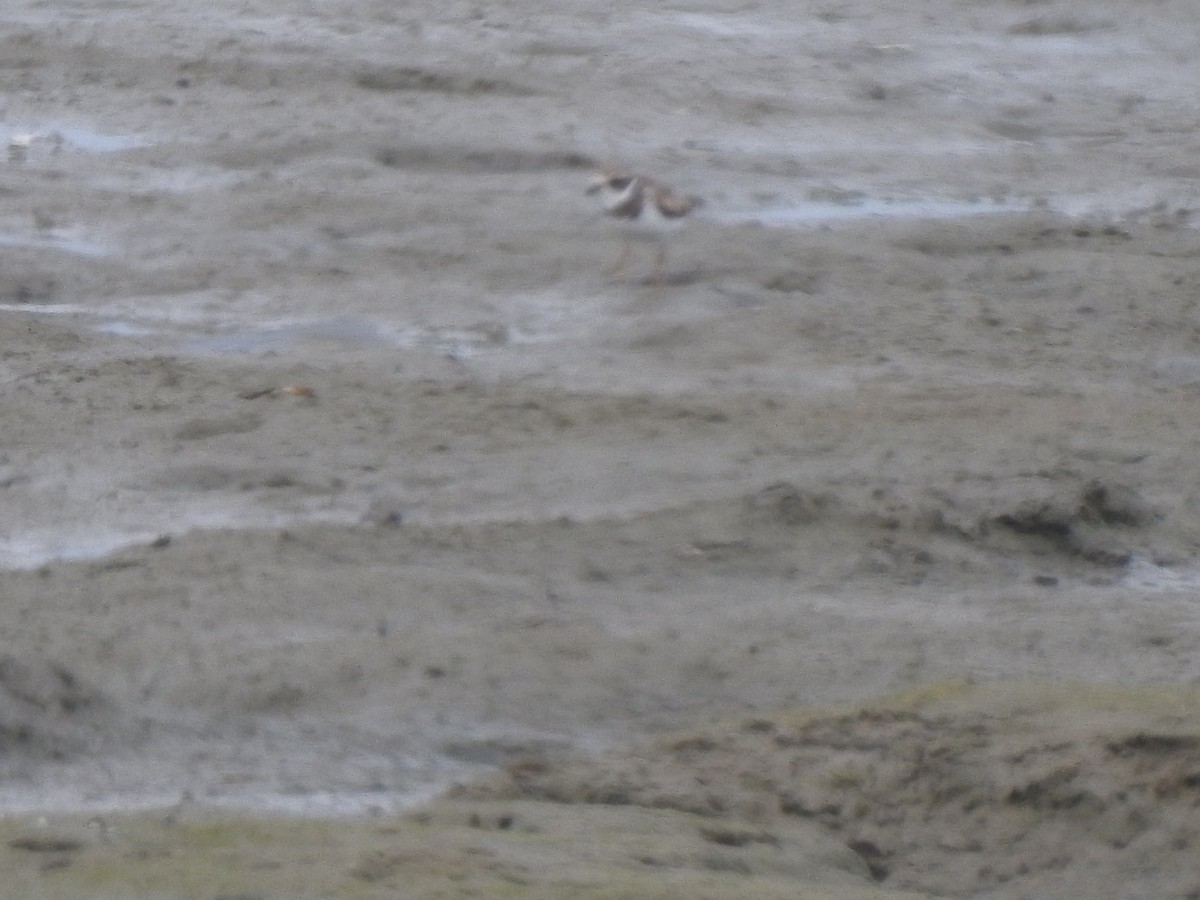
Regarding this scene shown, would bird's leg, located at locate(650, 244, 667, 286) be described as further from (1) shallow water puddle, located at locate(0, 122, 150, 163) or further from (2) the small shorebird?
(1) shallow water puddle, located at locate(0, 122, 150, 163)

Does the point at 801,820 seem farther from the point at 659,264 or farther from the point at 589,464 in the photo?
the point at 659,264

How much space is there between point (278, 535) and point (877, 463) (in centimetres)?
154

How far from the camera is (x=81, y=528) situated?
584 centimetres

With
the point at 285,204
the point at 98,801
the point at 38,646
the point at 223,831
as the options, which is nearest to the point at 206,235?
the point at 285,204

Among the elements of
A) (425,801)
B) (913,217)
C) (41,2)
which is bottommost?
(41,2)

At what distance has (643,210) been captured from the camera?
8062mm

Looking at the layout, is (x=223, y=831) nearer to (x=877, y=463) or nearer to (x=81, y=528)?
(x=81, y=528)

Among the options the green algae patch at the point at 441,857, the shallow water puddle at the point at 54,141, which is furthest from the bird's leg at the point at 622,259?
the green algae patch at the point at 441,857

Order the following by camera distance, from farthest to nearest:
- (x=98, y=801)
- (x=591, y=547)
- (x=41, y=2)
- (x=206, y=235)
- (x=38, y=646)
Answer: (x=41, y=2) → (x=206, y=235) → (x=591, y=547) → (x=38, y=646) → (x=98, y=801)

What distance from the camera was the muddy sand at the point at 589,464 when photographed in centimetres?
416

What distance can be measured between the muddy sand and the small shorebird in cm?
12

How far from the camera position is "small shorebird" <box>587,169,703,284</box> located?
8.03 meters

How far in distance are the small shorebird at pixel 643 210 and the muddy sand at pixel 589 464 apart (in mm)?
122

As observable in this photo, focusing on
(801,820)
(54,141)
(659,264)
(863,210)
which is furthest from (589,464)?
(54,141)
